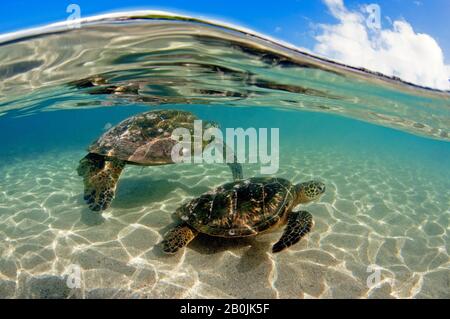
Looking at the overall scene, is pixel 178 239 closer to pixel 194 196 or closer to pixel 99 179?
pixel 99 179

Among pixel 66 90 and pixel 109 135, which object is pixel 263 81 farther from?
pixel 66 90

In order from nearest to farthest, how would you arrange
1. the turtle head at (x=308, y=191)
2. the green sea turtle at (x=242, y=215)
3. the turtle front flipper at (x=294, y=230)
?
the turtle front flipper at (x=294, y=230), the green sea turtle at (x=242, y=215), the turtle head at (x=308, y=191)

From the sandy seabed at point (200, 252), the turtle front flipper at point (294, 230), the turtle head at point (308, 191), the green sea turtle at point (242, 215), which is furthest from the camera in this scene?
the turtle head at point (308, 191)

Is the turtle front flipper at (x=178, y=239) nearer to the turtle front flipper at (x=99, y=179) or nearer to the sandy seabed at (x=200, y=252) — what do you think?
the sandy seabed at (x=200, y=252)

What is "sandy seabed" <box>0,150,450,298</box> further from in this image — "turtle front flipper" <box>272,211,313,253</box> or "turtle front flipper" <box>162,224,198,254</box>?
"turtle front flipper" <box>272,211,313,253</box>

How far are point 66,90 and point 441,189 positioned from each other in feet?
70.3

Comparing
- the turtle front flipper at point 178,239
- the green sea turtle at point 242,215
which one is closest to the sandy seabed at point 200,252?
the turtle front flipper at point 178,239

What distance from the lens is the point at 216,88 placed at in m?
15.8

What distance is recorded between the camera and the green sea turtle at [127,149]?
7.64 m

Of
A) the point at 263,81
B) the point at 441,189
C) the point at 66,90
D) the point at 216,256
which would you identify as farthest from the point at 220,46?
the point at 441,189

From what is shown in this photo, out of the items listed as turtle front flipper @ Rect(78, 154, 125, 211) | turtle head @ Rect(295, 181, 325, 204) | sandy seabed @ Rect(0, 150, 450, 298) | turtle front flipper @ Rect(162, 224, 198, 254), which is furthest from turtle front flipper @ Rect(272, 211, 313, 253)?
turtle front flipper @ Rect(78, 154, 125, 211)

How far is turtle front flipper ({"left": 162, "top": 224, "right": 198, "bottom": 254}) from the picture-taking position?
19.9ft

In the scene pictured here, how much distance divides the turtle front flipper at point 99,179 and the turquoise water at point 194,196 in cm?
101

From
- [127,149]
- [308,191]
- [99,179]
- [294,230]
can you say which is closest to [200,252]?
[294,230]
